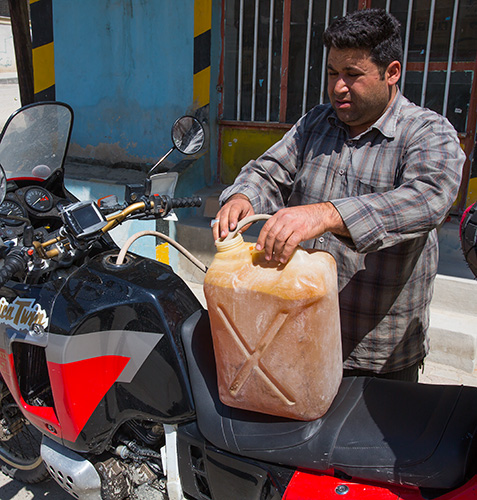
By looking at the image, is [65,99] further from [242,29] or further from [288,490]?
[288,490]

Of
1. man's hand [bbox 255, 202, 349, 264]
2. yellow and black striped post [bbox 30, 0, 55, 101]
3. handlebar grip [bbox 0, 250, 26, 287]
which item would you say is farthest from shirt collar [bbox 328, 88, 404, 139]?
yellow and black striped post [bbox 30, 0, 55, 101]

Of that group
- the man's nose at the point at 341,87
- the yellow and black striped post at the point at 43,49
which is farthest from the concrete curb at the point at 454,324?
the yellow and black striped post at the point at 43,49

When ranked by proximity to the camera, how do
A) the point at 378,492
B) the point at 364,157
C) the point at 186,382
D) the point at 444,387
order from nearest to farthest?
the point at 378,492 → the point at 444,387 → the point at 186,382 → the point at 364,157

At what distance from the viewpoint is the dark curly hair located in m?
1.56

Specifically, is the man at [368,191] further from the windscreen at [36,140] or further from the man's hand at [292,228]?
the windscreen at [36,140]

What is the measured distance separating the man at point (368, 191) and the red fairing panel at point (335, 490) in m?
0.60

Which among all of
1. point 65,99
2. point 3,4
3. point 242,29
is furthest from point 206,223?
point 3,4

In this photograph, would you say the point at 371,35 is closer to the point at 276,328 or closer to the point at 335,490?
the point at 276,328

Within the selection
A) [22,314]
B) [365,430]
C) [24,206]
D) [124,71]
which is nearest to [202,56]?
[124,71]

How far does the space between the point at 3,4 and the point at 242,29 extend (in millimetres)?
20831

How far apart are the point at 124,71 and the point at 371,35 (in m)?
3.79

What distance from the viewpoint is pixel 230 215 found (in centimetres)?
149

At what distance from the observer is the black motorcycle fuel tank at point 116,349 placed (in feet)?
5.08

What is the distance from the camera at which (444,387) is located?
1.39 m
